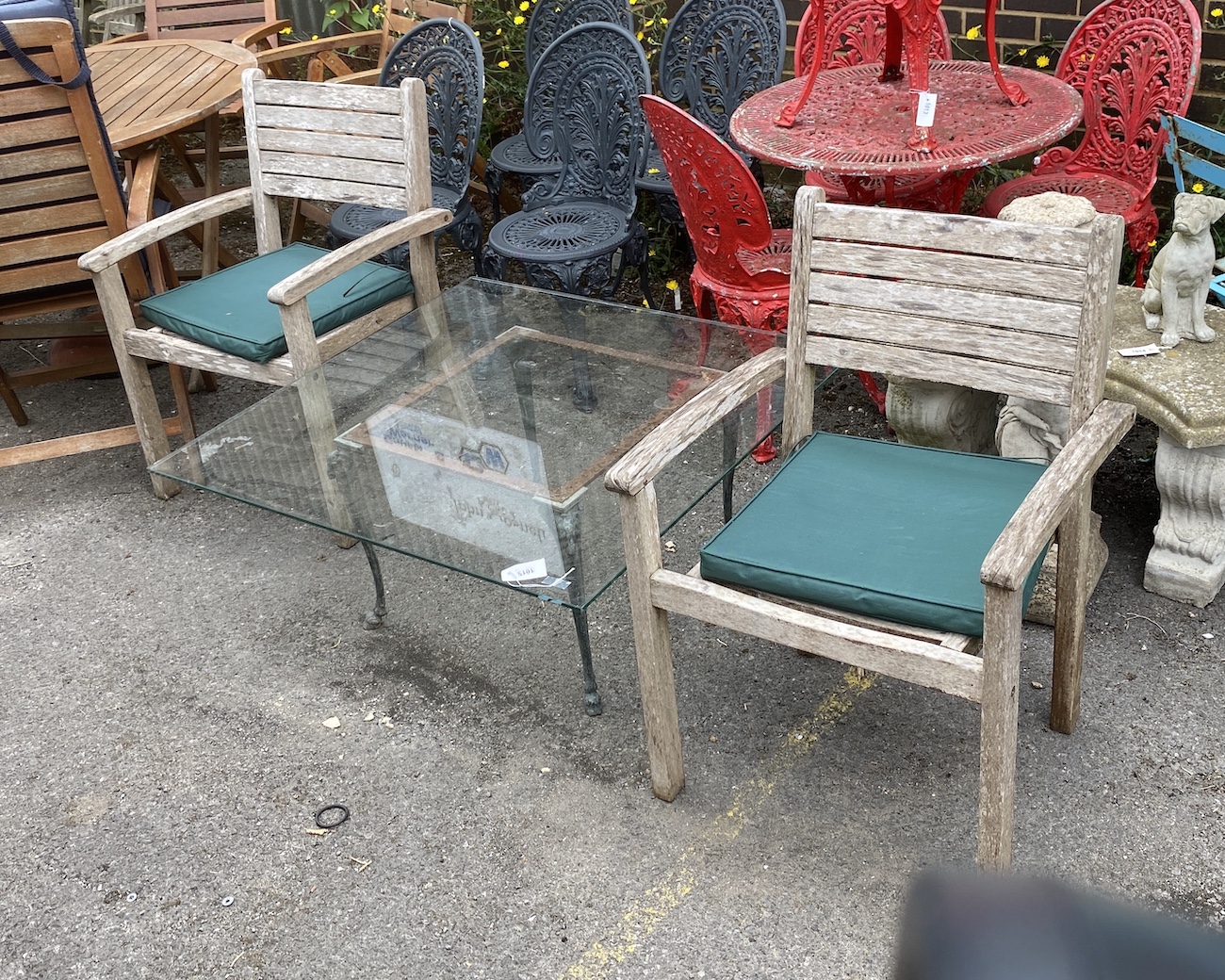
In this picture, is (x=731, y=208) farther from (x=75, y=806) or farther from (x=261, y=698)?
(x=75, y=806)

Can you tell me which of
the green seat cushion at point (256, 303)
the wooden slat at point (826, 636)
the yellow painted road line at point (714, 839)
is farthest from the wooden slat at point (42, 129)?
the yellow painted road line at point (714, 839)

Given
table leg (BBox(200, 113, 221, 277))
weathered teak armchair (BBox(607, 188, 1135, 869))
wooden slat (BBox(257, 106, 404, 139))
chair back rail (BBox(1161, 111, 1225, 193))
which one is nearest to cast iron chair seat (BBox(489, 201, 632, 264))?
wooden slat (BBox(257, 106, 404, 139))

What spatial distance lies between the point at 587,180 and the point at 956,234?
226cm

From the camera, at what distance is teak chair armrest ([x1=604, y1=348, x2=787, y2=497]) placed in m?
2.11

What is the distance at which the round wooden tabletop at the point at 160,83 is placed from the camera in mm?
4004

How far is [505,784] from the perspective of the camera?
2637mm

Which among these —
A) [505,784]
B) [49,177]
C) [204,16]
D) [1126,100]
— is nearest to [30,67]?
[49,177]

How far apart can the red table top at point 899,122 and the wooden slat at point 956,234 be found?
73cm

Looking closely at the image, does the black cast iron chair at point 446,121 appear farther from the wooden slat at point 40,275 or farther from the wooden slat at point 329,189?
the wooden slat at point 40,275

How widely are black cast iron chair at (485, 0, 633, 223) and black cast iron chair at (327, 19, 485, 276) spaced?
186 mm

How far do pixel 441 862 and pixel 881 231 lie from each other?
62.5 inches

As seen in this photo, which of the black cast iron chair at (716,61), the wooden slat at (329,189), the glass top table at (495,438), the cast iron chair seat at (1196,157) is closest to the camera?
the glass top table at (495,438)

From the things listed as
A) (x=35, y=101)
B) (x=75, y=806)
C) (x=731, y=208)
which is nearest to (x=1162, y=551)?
(x=731, y=208)

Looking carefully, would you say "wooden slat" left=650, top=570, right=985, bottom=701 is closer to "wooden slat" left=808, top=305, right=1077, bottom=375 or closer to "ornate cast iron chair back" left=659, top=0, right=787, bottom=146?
"wooden slat" left=808, top=305, right=1077, bottom=375
